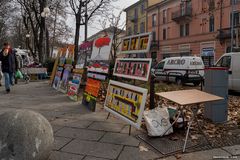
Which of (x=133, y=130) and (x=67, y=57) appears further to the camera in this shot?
(x=67, y=57)

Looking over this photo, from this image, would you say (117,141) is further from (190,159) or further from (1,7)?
(1,7)

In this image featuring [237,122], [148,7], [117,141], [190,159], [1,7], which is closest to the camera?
[190,159]

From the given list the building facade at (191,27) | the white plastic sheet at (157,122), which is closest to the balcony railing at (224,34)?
the building facade at (191,27)

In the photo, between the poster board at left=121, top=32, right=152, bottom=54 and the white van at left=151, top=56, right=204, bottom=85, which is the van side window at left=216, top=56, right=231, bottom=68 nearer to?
the white van at left=151, top=56, right=204, bottom=85

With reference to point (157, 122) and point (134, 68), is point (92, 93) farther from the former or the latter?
point (157, 122)

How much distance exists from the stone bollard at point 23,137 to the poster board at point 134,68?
1.90 m

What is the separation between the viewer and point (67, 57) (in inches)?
414

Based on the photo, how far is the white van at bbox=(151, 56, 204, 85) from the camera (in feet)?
48.8

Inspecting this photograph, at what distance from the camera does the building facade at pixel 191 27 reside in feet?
105

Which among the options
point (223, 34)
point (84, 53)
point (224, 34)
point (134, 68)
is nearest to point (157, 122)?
point (134, 68)

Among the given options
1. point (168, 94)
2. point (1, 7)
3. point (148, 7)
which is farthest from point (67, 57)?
point (148, 7)

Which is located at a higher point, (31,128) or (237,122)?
(31,128)

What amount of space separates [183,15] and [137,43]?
36704 mm

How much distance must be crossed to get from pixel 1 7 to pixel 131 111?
27.7 m
